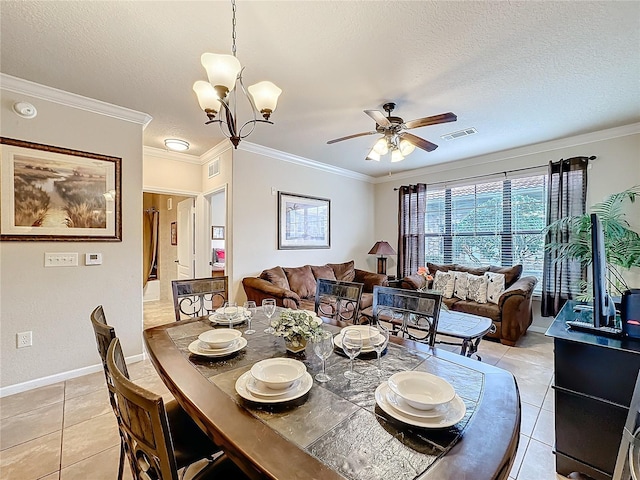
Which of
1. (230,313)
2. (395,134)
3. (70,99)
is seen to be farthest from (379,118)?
(70,99)

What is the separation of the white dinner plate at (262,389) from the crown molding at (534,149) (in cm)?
472

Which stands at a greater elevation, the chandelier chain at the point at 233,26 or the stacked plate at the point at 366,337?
the chandelier chain at the point at 233,26

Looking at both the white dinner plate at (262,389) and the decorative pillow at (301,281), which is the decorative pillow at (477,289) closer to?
the decorative pillow at (301,281)

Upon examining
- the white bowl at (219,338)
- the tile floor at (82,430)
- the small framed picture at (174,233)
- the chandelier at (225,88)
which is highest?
the chandelier at (225,88)

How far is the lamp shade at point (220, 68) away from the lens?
1.48 meters

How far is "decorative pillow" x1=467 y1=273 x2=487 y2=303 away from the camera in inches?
155

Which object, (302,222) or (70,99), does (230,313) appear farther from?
(302,222)

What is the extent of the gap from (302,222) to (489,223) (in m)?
3.00

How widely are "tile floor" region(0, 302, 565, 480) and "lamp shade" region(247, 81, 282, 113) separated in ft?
7.49

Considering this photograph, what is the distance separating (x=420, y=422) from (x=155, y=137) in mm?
4123

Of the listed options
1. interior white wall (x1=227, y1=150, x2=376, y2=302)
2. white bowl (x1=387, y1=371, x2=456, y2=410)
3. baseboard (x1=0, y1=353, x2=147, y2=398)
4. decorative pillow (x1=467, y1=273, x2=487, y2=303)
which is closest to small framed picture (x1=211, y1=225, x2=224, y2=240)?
interior white wall (x1=227, y1=150, x2=376, y2=302)

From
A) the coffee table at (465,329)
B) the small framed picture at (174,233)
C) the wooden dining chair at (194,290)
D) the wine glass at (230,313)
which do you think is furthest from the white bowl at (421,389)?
the small framed picture at (174,233)

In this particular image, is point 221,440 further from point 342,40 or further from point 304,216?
point 304,216

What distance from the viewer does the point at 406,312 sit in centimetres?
173
